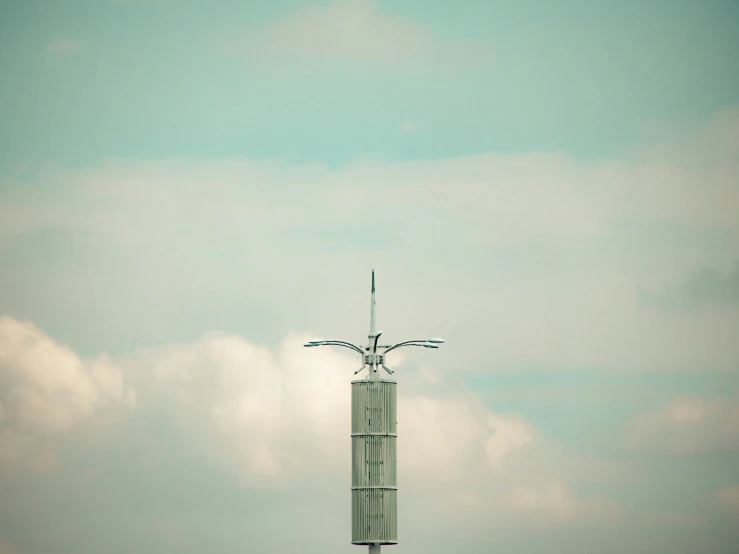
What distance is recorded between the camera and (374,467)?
351 feet

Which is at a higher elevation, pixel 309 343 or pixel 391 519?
pixel 309 343

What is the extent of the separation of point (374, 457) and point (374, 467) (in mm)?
757

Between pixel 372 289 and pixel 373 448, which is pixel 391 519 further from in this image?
pixel 372 289

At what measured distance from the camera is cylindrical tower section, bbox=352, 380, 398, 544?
10706 centimetres

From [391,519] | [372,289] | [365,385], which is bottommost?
[391,519]

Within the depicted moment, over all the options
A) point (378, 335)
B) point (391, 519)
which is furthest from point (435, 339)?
point (391, 519)

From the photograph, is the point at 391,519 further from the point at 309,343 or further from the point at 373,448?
the point at 309,343

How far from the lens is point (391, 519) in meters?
107

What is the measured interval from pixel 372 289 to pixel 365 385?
903 cm

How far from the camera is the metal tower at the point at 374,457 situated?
351 feet

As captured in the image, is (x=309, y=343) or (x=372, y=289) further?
(x=372, y=289)

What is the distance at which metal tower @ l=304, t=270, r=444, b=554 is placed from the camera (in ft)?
351

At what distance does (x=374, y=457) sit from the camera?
107062 millimetres

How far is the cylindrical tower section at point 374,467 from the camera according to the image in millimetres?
107062
